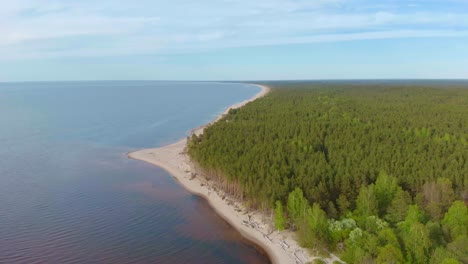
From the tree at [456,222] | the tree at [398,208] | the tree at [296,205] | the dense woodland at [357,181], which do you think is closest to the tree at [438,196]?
the dense woodland at [357,181]

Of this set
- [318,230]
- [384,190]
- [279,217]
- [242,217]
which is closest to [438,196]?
[384,190]

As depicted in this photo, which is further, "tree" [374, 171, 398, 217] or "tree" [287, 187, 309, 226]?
"tree" [374, 171, 398, 217]

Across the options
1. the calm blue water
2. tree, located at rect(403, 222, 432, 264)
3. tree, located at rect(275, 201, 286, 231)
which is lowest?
the calm blue water

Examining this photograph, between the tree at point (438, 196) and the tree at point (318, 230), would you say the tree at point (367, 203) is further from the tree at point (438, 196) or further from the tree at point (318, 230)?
the tree at point (318, 230)

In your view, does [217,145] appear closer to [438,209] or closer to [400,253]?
[438,209]

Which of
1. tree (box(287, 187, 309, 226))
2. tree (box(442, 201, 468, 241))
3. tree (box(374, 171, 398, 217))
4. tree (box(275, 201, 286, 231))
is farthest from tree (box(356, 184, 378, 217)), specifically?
tree (box(275, 201, 286, 231))

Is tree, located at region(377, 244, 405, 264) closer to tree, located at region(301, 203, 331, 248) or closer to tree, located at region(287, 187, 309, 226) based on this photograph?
tree, located at region(301, 203, 331, 248)

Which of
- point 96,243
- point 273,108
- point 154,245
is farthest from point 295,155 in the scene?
point 273,108

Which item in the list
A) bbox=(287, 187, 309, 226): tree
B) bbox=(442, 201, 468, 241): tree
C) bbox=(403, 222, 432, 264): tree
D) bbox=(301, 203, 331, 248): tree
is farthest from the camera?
bbox=(287, 187, 309, 226): tree
